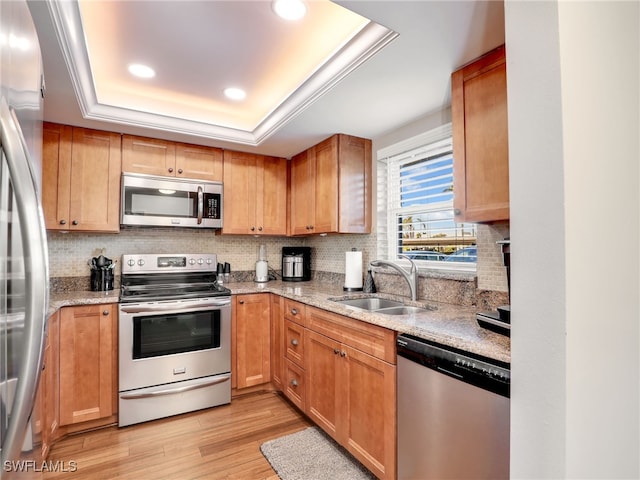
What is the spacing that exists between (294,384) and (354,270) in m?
0.97

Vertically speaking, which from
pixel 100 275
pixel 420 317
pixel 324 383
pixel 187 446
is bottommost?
pixel 187 446

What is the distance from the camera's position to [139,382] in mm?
2389

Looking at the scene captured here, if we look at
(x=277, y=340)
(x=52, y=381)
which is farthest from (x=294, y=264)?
(x=52, y=381)

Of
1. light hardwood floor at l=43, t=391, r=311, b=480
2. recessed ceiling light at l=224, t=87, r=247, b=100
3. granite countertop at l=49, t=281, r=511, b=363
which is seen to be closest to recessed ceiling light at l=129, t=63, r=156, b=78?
recessed ceiling light at l=224, t=87, r=247, b=100

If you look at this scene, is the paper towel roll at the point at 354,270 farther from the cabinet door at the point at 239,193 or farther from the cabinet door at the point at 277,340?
the cabinet door at the point at 239,193

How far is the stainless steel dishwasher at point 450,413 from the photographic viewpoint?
1.12 m

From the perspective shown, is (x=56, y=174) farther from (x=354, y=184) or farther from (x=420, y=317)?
(x=420, y=317)

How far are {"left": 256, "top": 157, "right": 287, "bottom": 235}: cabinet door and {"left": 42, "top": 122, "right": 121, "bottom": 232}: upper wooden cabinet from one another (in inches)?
47.0

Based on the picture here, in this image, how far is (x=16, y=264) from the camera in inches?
25.9

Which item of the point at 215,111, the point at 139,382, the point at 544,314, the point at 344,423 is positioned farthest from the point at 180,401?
the point at 544,314

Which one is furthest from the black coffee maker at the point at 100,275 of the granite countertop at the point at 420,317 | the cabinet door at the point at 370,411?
the cabinet door at the point at 370,411

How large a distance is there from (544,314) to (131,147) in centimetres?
300

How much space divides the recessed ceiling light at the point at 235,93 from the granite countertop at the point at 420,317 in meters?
1.52

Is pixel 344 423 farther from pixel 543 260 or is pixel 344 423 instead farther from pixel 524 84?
pixel 524 84
